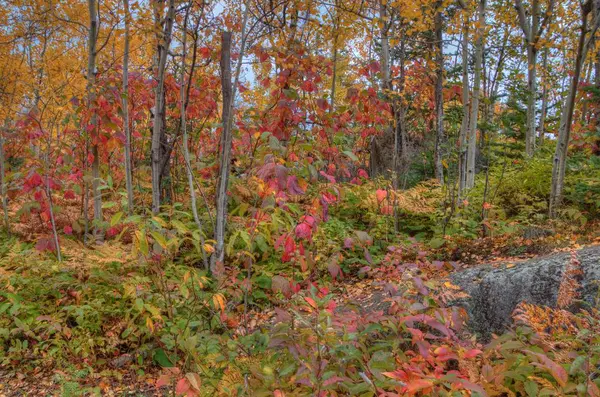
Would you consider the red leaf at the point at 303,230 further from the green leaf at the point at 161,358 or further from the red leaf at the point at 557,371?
the green leaf at the point at 161,358

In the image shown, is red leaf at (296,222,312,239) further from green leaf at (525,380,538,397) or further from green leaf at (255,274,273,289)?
green leaf at (255,274,273,289)

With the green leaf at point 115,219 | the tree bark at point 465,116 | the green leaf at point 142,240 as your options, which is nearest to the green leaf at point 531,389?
the green leaf at point 142,240

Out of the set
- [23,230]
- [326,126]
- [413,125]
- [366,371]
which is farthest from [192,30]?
[413,125]

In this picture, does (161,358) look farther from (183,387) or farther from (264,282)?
(183,387)

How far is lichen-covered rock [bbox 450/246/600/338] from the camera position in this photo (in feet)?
8.21

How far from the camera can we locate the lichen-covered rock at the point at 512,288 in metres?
2.50

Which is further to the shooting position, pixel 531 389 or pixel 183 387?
pixel 183 387

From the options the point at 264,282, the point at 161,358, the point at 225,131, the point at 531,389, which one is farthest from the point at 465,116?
the point at 161,358

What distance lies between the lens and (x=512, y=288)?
103 inches

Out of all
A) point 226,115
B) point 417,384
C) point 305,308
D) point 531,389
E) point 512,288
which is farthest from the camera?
point 226,115

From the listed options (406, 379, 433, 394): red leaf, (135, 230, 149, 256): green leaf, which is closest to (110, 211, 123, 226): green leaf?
(135, 230, 149, 256): green leaf

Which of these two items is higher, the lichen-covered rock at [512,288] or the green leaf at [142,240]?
the green leaf at [142,240]

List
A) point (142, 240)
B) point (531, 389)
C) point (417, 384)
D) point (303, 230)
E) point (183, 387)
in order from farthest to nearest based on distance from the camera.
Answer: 1. point (303, 230)
2. point (142, 240)
3. point (183, 387)
4. point (531, 389)
5. point (417, 384)

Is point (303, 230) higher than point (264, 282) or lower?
higher
